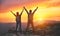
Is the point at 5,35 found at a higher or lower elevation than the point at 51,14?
lower

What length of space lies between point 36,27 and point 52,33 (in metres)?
0.16

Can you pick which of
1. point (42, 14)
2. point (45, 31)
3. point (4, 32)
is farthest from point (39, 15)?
point (4, 32)

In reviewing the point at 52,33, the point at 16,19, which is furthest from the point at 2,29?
the point at 52,33

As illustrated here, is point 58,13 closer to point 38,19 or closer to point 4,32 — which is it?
point 38,19

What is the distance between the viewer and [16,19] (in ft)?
6.09

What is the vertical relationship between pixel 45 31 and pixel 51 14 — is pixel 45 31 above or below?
below

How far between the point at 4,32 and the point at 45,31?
0.40m

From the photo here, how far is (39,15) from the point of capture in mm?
1828

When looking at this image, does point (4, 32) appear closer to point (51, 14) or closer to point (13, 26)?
point (13, 26)

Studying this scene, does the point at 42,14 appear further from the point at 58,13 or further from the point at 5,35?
the point at 5,35

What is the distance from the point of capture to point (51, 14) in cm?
181

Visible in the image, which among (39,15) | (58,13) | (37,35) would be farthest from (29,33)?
(58,13)

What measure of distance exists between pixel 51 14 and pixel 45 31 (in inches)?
Answer: 6.6

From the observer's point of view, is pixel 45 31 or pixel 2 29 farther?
pixel 2 29
